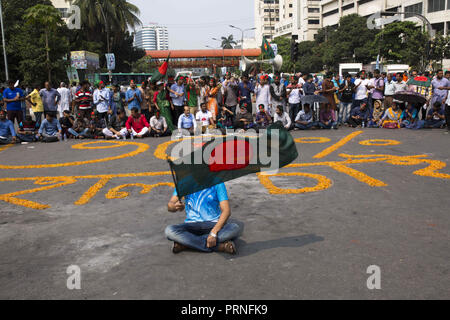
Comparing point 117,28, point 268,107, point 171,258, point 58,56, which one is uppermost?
point 117,28

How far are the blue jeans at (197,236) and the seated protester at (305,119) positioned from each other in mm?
9863

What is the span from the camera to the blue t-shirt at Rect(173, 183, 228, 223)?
4059 mm

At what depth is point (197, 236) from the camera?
4.18m

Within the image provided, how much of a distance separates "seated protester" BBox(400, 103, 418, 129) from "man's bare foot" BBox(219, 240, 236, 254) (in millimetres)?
10988

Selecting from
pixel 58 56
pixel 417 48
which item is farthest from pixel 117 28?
pixel 417 48

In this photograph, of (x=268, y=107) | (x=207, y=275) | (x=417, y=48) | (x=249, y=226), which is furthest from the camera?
(x=417, y=48)

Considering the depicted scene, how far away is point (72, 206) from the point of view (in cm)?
600

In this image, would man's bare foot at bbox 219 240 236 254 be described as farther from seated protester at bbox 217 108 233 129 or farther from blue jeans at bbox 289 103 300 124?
blue jeans at bbox 289 103 300 124

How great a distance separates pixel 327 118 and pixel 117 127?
676cm

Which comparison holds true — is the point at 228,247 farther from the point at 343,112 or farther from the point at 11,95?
the point at 11,95

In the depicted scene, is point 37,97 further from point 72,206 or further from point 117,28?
point 117,28

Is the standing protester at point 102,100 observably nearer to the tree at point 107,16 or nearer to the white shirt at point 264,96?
the white shirt at point 264,96

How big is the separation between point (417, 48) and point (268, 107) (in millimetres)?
38938

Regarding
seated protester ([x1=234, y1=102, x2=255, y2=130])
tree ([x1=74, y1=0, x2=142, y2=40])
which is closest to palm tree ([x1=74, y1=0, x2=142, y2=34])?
tree ([x1=74, y1=0, x2=142, y2=40])
